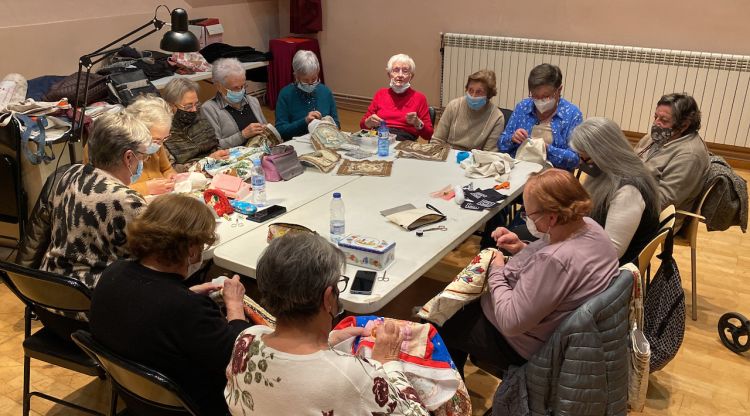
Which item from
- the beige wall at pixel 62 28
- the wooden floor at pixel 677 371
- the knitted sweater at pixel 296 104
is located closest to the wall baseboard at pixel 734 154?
the wooden floor at pixel 677 371

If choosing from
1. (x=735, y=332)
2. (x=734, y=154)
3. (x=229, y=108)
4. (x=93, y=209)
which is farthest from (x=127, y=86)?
(x=734, y=154)

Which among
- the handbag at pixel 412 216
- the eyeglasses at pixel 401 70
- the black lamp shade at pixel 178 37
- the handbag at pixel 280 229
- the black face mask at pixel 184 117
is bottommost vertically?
the handbag at pixel 412 216

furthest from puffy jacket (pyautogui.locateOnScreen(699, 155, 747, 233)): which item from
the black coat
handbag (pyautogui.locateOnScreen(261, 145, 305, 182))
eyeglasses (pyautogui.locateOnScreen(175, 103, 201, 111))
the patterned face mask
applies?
eyeglasses (pyautogui.locateOnScreen(175, 103, 201, 111))

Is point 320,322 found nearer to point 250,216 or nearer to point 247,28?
point 250,216

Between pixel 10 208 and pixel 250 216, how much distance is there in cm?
194

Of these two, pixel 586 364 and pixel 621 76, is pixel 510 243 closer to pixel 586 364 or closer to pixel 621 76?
pixel 586 364

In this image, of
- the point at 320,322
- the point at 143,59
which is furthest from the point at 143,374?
the point at 143,59

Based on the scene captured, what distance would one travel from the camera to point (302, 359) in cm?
162

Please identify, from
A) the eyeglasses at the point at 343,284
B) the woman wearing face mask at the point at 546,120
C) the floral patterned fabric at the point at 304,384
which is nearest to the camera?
the floral patterned fabric at the point at 304,384

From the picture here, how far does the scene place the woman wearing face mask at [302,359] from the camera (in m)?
1.60

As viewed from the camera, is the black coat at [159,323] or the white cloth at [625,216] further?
the white cloth at [625,216]

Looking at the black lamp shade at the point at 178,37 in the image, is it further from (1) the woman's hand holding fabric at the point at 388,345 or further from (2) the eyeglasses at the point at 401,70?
(1) the woman's hand holding fabric at the point at 388,345

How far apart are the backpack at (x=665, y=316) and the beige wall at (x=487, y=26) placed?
4.15 meters

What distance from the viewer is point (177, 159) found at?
4109mm
